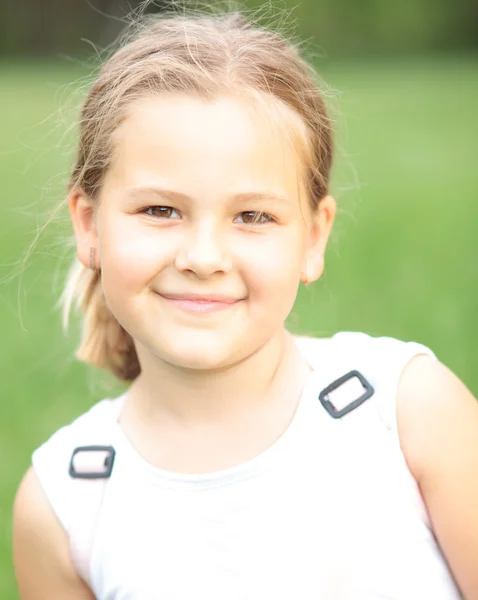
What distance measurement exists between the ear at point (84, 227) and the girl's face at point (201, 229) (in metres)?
0.15

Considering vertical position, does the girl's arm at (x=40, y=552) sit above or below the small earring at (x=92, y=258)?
below

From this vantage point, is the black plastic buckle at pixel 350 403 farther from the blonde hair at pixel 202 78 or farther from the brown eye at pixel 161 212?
the brown eye at pixel 161 212

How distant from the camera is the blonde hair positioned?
2.34 metres

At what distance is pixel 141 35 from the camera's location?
2639 millimetres

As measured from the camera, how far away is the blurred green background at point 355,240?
429cm

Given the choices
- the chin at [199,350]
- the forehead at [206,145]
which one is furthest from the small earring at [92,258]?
the chin at [199,350]

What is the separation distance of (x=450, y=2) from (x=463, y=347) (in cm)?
2313

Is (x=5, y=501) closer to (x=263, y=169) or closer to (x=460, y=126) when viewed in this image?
(x=263, y=169)

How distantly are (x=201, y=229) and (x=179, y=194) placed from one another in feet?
0.28

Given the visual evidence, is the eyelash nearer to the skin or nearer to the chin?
the skin

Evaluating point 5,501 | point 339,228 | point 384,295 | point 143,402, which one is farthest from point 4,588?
point 339,228

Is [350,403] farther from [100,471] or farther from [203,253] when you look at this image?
[100,471]

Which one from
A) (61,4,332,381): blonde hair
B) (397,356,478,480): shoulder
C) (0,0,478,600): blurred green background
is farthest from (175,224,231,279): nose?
(0,0,478,600): blurred green background

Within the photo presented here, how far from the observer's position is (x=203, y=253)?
219cm
